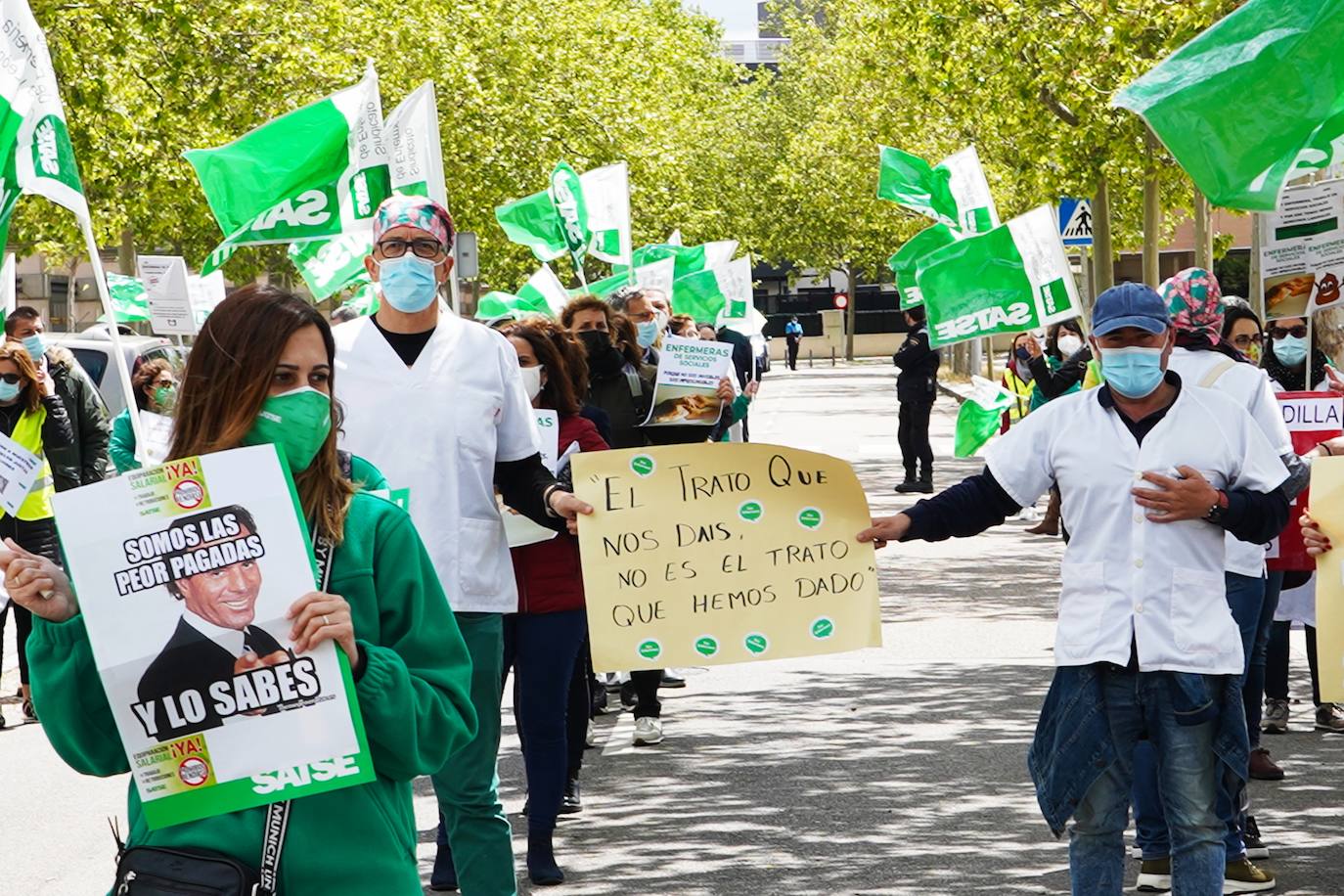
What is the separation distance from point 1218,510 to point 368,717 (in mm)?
2711

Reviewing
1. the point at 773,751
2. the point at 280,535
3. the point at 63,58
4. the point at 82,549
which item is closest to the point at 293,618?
the point at 280,535

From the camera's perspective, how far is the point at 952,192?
12.6m

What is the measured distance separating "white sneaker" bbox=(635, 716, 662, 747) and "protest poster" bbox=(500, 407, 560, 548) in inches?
86.2

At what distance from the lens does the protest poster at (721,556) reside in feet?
19.0

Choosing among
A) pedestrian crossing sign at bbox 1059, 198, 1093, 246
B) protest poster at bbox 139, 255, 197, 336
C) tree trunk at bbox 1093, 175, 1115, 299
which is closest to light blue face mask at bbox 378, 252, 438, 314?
protest poster at bbox 139, 255, 197, 336

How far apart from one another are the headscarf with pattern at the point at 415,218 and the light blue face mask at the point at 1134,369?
5.84ft

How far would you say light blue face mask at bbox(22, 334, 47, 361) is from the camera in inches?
417

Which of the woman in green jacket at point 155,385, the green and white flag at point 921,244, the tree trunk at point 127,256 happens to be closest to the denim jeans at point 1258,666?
the green and white flag at point 921,244

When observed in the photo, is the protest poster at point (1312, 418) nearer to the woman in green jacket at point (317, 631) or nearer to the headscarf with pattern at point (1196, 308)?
the headscarf with pattern at point (1196, 308)

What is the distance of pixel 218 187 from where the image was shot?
9.06m

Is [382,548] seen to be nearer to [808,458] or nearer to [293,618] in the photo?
[293,618]

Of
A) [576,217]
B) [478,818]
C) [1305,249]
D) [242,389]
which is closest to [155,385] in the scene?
[1305,249]

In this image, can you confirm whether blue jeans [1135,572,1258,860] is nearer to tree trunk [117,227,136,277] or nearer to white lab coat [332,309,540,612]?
white lab coat [332,309,540,612]

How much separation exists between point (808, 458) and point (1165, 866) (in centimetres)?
178
